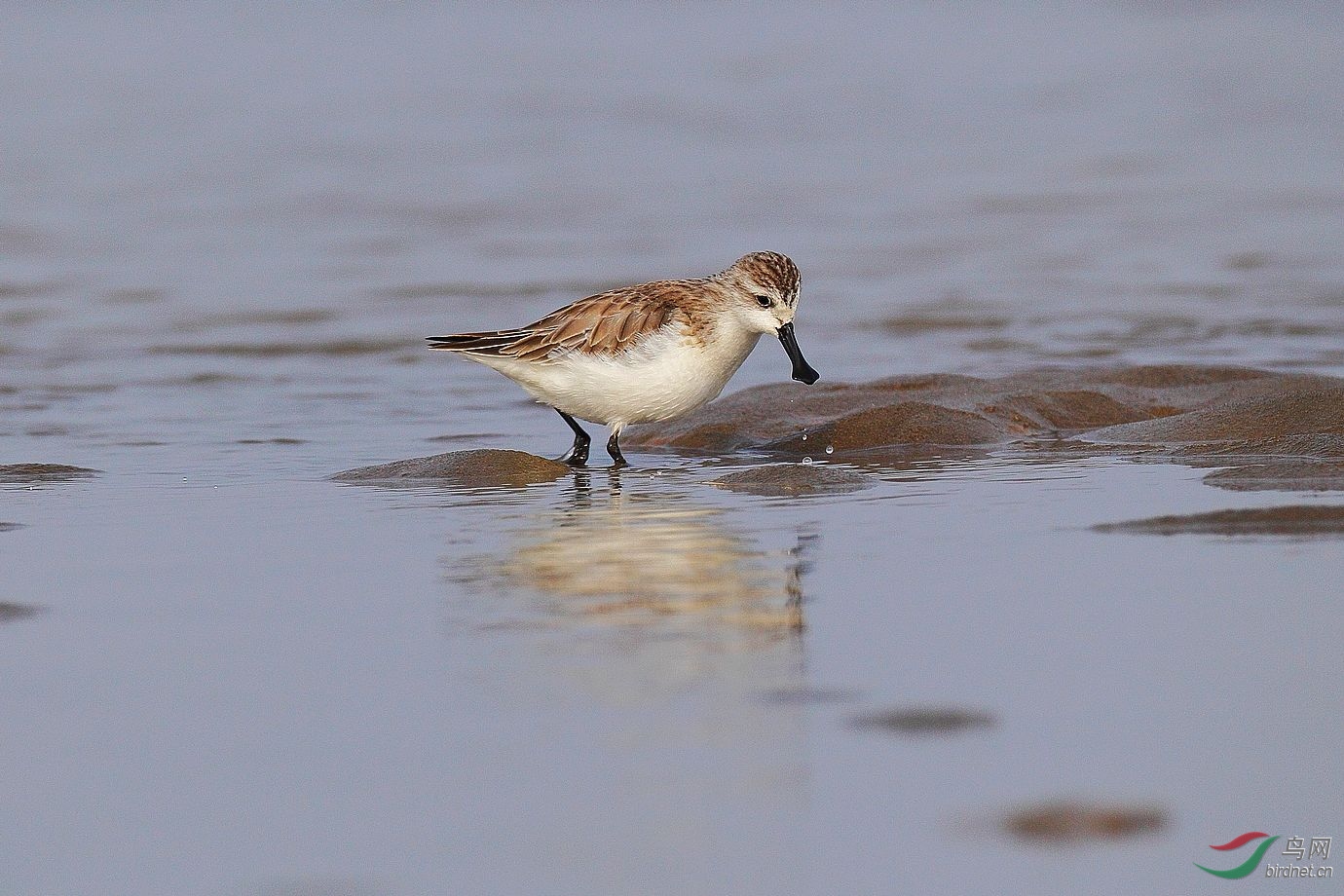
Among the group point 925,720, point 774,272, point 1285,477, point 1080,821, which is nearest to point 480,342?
point 774,272

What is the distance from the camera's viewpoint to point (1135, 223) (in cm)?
1845

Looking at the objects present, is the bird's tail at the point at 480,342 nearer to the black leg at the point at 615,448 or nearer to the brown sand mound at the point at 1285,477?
the black leg at the point at 615,448

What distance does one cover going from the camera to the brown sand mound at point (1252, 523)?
5.31 m

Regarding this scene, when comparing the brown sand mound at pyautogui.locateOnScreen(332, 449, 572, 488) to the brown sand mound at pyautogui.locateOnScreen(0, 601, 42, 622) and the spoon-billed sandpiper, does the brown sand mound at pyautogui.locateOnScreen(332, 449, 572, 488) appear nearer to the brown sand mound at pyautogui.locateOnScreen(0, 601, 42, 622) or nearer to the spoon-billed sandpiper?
the spoon-billed sandpiper

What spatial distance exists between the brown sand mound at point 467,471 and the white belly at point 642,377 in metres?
0.52

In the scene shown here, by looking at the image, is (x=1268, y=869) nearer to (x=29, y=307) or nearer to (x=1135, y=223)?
(x=29, y=307)

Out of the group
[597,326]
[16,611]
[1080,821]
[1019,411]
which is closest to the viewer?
[1080,821]

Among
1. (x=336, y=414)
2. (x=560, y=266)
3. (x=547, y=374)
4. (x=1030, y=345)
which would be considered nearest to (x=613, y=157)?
(x=560, y=266)

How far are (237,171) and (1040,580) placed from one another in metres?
18.5

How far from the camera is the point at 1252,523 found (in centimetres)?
541

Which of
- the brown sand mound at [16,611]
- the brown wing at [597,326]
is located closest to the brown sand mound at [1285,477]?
the brown wing at [597,326]

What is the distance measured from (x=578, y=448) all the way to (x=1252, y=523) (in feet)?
12.1

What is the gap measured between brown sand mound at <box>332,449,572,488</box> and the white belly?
0.52 m

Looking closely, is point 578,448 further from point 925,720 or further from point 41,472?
point 925,720
